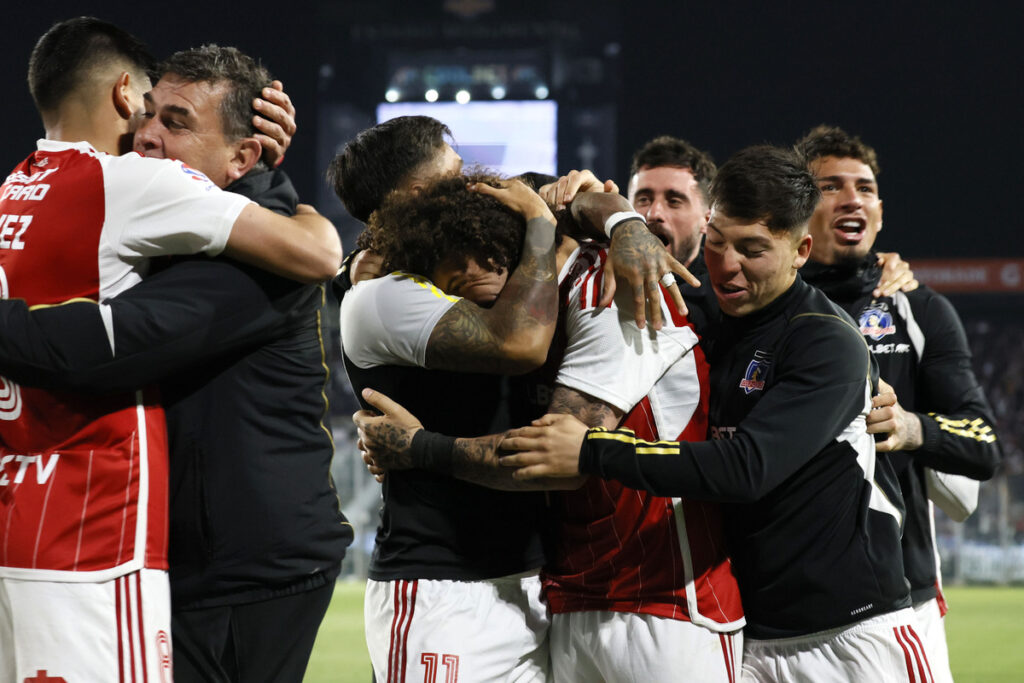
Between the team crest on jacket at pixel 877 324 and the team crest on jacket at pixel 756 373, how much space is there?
142cm

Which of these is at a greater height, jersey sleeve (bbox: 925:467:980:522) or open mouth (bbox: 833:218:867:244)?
open mouth (bbox: 833:218:867:244)

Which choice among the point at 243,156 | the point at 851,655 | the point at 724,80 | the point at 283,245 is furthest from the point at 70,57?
the point at 724,80

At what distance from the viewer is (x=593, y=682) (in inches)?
101

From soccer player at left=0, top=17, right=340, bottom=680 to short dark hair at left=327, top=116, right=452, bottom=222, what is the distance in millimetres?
719

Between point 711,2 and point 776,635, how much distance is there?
31000 mm

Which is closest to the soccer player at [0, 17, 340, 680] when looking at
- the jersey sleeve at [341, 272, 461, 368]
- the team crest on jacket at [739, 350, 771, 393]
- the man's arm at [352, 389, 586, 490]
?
the jersey sleeve at [341, 272, 461, 368]

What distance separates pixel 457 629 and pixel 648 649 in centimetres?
47

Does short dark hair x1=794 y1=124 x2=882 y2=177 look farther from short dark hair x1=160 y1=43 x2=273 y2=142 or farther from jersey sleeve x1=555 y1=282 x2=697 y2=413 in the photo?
short dark hair x1=160 y1=43 x2=273 y2=142

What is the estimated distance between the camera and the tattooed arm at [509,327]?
7.98 feet

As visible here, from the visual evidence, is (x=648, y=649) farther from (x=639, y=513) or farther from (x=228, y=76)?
(x=228, y=76)

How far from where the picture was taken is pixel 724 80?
30922 mm

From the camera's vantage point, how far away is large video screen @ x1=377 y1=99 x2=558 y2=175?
2473 centimetres

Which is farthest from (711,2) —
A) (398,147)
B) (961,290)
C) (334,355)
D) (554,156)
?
(398,147)

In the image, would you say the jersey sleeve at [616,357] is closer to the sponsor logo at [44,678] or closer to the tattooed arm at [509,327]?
the tattooed arm at [509,327]
